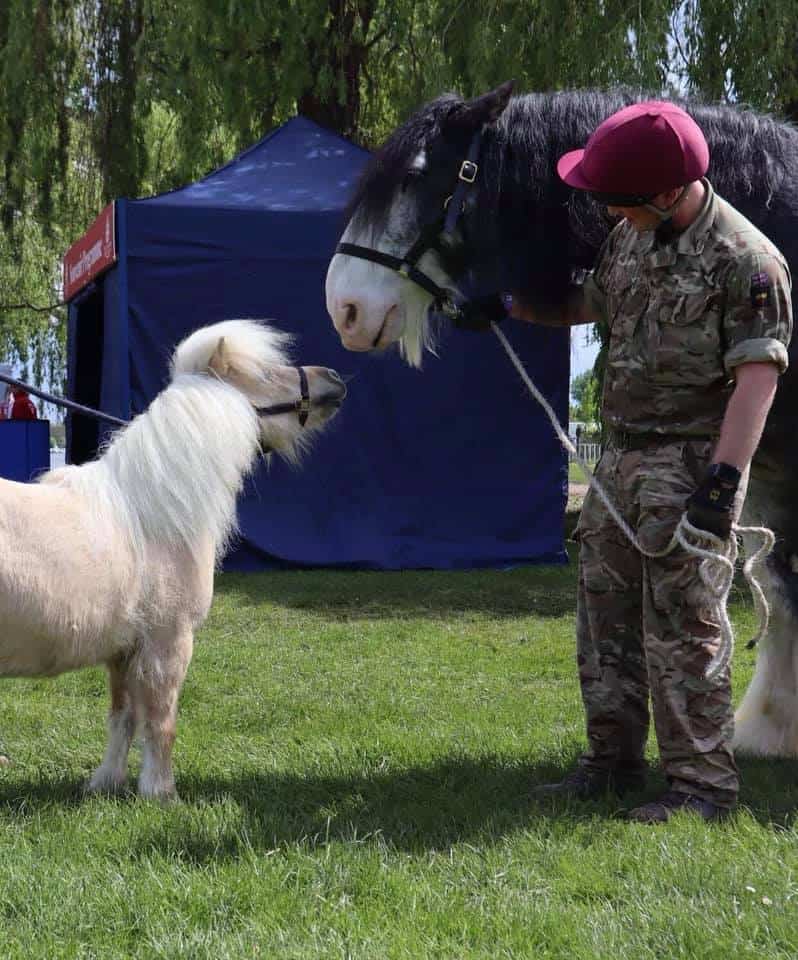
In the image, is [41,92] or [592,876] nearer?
[592,876]

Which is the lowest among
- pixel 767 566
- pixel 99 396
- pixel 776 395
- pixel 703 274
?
pixel 99 396

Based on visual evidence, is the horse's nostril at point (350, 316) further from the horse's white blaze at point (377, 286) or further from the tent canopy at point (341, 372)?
the tent canopy at point (341, 372)

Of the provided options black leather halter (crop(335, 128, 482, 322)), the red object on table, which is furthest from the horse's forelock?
the red object on table

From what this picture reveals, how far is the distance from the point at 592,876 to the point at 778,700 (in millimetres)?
1632

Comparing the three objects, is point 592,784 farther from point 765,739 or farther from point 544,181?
point 544,181

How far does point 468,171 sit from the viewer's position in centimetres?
346

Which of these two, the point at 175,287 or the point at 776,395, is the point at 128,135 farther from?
the point at 776,395

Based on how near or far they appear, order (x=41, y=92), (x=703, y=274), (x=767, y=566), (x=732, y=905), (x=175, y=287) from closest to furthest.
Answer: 1. (x=732, y=905)
2. (x=703, y=274)
3. (x=767, y=566)
4. (x=175, y=287)
5. (x=41, y=92)

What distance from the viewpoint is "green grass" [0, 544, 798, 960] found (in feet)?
8.20

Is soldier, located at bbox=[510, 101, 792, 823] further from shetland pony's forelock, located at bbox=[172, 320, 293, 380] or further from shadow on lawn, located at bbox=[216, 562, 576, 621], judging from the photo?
shadow on lawn, located at bbox=[216, 562, 576, 621]

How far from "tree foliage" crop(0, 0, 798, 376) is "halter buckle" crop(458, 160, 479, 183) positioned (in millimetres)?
5801

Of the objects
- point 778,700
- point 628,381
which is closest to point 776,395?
point 628,381

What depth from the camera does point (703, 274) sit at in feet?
10.3

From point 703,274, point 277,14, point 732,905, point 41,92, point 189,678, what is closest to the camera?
point 732,905
